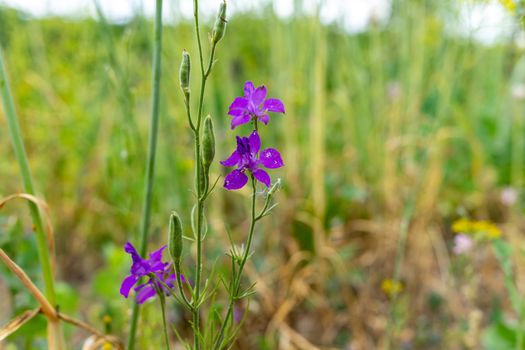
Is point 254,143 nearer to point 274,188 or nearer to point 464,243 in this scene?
point 274,188

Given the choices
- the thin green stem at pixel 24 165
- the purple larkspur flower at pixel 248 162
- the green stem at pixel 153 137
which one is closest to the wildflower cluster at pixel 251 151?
the purple larkspur flower at pixel 248 162

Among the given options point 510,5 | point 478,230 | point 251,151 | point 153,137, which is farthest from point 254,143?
point 478,230

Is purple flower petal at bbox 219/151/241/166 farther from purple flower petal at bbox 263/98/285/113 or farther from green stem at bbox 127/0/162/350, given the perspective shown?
green stem at bbox 127/0/162/350

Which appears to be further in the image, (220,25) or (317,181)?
(317,181)

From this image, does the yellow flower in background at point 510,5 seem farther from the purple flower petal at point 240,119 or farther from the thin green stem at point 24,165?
the thin green stem at point 24,165

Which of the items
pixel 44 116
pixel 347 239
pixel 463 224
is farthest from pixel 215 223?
pixel 44 116

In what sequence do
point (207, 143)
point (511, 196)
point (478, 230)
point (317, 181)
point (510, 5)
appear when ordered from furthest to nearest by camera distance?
1. point (511, 196)
2. point (317, 181)
3. point (478, 230)
4. point (510, 5)
5. point (207, 143)

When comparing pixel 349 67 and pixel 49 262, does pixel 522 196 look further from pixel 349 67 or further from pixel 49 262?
pixel 49 262
